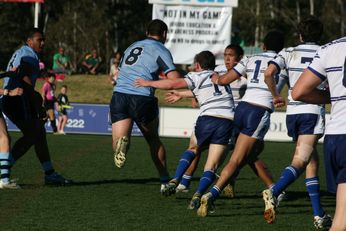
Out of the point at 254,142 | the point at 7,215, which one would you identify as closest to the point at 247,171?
the point at 254,142

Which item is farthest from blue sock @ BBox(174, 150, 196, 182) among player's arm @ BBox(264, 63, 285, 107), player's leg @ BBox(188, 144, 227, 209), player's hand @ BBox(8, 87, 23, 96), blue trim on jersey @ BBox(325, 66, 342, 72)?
blue trim on jersey @ BBox(325, 66, 342, 72)

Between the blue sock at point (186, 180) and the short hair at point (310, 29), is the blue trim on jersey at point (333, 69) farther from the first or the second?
the blue sock at point (186, 180)

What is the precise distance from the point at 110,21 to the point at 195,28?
3450 centimetres

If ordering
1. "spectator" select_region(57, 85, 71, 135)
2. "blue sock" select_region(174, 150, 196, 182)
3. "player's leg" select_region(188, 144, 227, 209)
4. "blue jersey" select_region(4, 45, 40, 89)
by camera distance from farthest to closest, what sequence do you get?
"spectator" select_region(57, 85, 71, 135) → "blue jersey" select_region(4, 45, 40, 89) → "blue sock" select_region(174, 150, 196, 182) → "player's leg" select_region(188, 144, 227, 209)

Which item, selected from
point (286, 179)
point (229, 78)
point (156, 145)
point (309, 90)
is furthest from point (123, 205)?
point (309, 90)

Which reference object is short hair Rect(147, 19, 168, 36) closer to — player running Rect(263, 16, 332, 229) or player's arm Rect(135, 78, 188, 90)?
player's arm Rect(135, 78, 188, 90)

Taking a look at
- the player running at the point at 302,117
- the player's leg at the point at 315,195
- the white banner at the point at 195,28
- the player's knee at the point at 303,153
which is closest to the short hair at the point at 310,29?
the player running at the point at 302,117

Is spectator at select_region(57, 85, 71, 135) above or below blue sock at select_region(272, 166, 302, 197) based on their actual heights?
below

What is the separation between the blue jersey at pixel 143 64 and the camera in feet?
34.8

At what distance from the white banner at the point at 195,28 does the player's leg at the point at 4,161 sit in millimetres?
12764

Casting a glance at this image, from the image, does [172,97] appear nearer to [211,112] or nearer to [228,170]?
[211,112]

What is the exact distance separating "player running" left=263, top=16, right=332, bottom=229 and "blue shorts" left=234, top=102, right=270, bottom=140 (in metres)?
0.47

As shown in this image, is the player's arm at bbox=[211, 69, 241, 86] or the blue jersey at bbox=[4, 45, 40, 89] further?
the blue jersey at bbox=[4, 45, 40, 89]

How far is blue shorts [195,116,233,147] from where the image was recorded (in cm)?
1022
